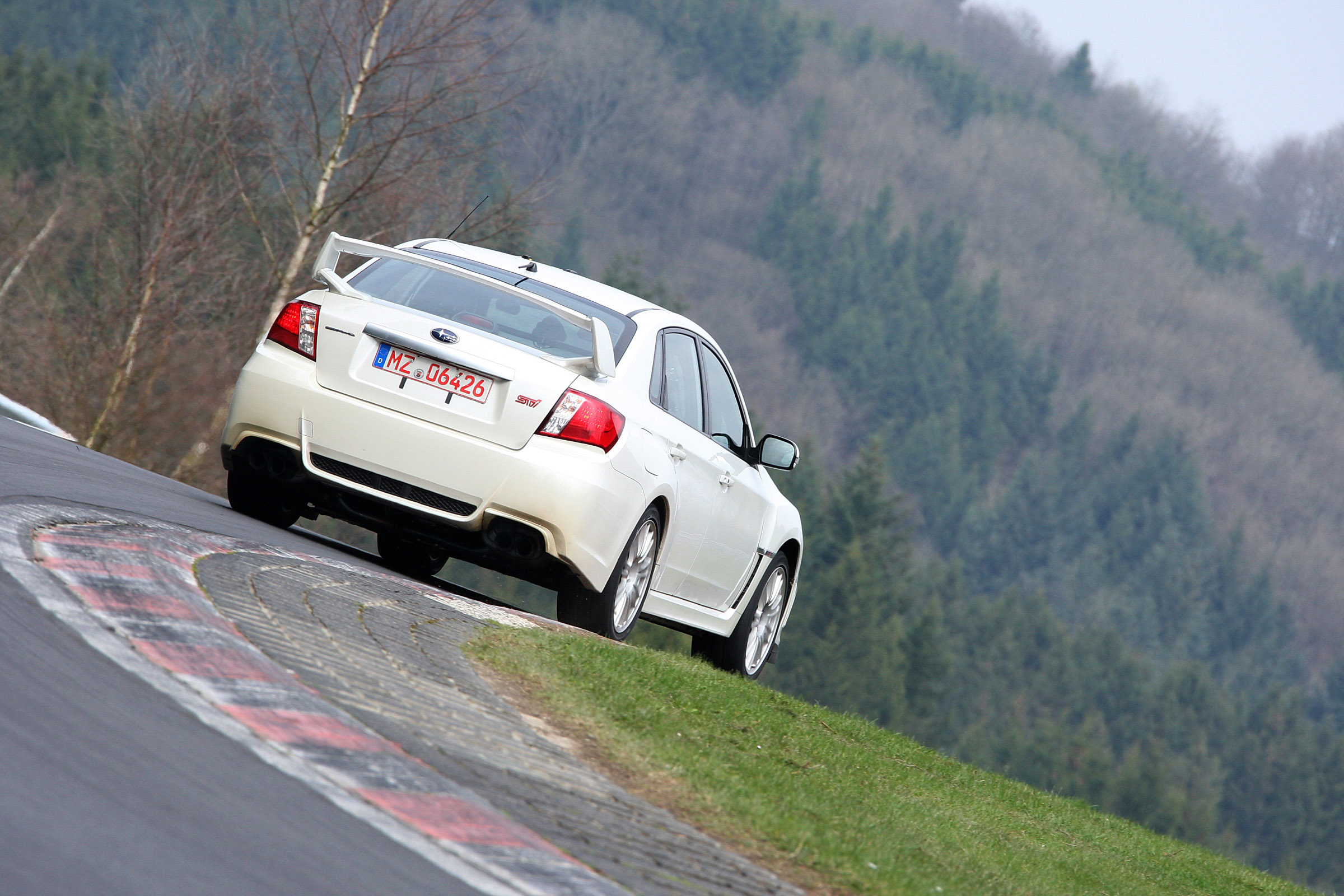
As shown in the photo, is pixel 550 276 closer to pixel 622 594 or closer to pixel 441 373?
pixel 441 373

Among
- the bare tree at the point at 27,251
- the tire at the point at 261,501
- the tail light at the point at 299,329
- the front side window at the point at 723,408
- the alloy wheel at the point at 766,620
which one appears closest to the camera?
the tail light at the point at 299,329

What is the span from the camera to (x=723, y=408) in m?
9.64

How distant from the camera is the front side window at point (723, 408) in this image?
9375mm

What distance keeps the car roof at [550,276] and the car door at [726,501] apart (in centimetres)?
69

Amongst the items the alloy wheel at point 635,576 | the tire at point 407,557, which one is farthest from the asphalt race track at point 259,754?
the tire at point 407,557

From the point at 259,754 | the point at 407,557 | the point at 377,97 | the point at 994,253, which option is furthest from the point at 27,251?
the point at 994,253

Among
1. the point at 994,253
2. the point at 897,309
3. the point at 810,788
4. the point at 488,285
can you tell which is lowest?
the point at 897,309

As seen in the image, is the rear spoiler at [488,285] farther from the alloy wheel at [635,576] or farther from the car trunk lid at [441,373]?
the alloy wheel at [635,576]

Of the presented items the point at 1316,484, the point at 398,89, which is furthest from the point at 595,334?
the point at 1316,484

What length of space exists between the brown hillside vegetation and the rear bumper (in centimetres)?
11997

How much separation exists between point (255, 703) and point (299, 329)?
367 centimetres

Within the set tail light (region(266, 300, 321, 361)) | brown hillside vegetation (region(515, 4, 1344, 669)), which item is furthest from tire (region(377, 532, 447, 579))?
brown hillside vegetation (region(515, 4, 1344, 669))

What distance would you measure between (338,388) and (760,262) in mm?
149883

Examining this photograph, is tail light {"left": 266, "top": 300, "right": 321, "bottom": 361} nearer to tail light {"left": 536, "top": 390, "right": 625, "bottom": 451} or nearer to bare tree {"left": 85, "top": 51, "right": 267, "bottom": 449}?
tail light {"left": 536, "top": 390, "right": 625, "bottom": 451}
